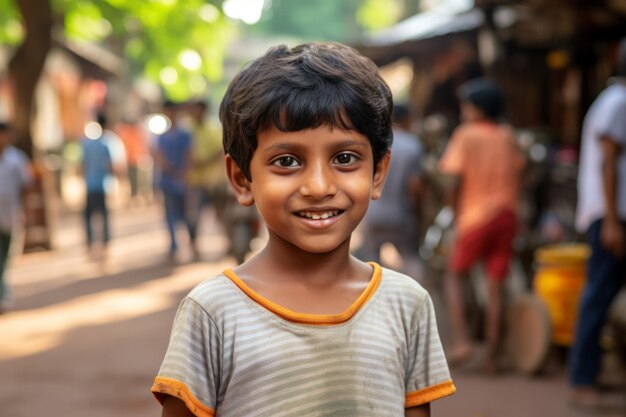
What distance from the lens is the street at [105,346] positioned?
6.55 m

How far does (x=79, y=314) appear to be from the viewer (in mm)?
10102

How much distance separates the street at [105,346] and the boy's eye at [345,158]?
4122 mm

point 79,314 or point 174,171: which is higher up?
point 174,171

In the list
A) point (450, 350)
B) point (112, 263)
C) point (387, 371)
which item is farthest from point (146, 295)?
point (387, 371)

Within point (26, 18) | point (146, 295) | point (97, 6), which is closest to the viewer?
point (146, 295)

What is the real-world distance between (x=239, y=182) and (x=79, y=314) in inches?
311

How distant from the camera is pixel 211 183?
13.7m

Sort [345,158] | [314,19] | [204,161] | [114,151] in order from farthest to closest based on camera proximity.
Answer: [314,19] → [114,151] → [204,161] → [345,158]

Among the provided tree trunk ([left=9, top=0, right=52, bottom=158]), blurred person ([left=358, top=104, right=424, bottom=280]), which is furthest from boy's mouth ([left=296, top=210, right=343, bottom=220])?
tree trunk ([left=9, top=0, right=52, bottom=158])

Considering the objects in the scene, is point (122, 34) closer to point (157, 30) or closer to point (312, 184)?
point (157, 30)

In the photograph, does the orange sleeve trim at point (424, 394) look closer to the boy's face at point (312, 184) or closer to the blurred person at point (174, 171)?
the boy's face at point (312, 184)

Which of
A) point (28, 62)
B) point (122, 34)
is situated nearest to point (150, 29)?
point (122, 34)

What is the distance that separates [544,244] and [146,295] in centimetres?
431

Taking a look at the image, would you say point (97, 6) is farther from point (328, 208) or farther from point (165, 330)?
point (328, 208)
